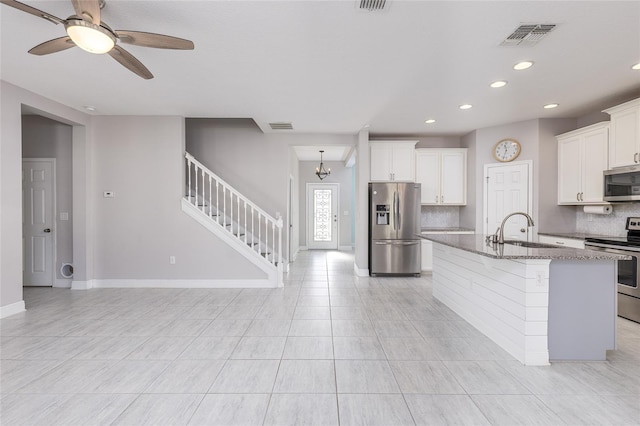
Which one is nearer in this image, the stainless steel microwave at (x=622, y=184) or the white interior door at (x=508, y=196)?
the stainless steel microwave at (x=622, y=184)

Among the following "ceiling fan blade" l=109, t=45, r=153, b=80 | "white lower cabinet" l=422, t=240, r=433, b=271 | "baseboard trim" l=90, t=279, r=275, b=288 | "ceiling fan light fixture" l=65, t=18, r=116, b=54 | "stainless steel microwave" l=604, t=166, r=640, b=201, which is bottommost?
"baseboard trim" l=90, t=279, r=275, b=288

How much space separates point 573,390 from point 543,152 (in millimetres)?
3978

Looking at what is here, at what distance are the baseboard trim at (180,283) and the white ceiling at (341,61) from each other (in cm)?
269

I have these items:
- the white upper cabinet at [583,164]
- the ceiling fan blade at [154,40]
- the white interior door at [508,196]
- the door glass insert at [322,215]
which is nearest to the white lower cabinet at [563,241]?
the white interior door at [508,196]

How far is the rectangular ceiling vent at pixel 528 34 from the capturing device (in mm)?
2355

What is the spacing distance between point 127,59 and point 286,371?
282 cm

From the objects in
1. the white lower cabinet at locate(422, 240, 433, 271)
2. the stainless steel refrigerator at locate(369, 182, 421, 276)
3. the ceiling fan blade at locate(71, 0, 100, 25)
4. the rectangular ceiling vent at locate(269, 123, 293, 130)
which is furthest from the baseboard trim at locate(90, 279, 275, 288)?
the ceiling fan blade at locate(71, 0, 100, 25)

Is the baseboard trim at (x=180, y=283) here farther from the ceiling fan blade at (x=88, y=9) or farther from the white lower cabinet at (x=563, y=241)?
the white lower cabinet at (x=563, y=241)

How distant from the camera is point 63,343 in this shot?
110 inches

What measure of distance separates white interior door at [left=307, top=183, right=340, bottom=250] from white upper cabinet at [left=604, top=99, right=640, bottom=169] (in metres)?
6.30

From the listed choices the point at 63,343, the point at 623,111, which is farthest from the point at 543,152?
the point at 63,343

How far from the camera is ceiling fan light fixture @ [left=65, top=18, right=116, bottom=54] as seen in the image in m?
1.92

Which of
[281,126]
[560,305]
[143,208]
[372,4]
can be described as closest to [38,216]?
[143,208]

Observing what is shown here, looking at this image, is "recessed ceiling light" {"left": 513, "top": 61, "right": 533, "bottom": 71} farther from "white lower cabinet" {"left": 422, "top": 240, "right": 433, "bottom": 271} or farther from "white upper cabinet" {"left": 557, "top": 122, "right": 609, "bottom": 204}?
"white lower cabinet" {"left": 422, "top": 240, "right": 433, "bottom": 271}
